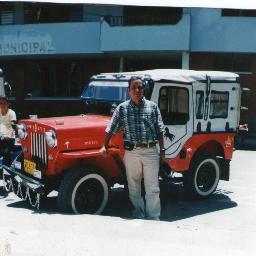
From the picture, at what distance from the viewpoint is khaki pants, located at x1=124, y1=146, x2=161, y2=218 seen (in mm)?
5219

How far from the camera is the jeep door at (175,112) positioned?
20.9ft

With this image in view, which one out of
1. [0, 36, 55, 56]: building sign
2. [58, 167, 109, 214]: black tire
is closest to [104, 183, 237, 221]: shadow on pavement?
[58, 167, 109, 214]: black tire

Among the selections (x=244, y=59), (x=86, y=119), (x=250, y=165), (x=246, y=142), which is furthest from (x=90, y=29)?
(x=86, y=119)

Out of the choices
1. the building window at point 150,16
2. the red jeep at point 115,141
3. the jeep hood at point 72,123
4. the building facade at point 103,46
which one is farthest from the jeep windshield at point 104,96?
the building window at point 150,16

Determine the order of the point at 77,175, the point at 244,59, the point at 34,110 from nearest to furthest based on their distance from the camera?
the point at 77,175
the point at 244,59
the point at 34,110

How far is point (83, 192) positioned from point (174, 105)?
6.97 feet

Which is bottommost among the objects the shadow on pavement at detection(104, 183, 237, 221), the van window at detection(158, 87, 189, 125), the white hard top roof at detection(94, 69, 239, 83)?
the shadow on pavement at detection(104, 183, 237, 221)

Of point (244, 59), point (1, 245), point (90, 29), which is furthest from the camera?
point (90, 29)

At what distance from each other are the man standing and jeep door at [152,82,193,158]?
1119mm

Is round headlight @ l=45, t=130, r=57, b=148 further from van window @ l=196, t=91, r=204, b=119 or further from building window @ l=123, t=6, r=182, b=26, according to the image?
building window @ l=123, t=6, r=182, b=26

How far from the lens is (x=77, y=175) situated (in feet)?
17.9

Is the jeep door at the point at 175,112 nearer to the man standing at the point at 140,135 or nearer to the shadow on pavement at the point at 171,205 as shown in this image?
the shadow on pavement at the point at 171,205

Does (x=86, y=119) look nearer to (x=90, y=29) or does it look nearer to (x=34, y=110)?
(x=90, y=29)

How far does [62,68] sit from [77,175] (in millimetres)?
18402
